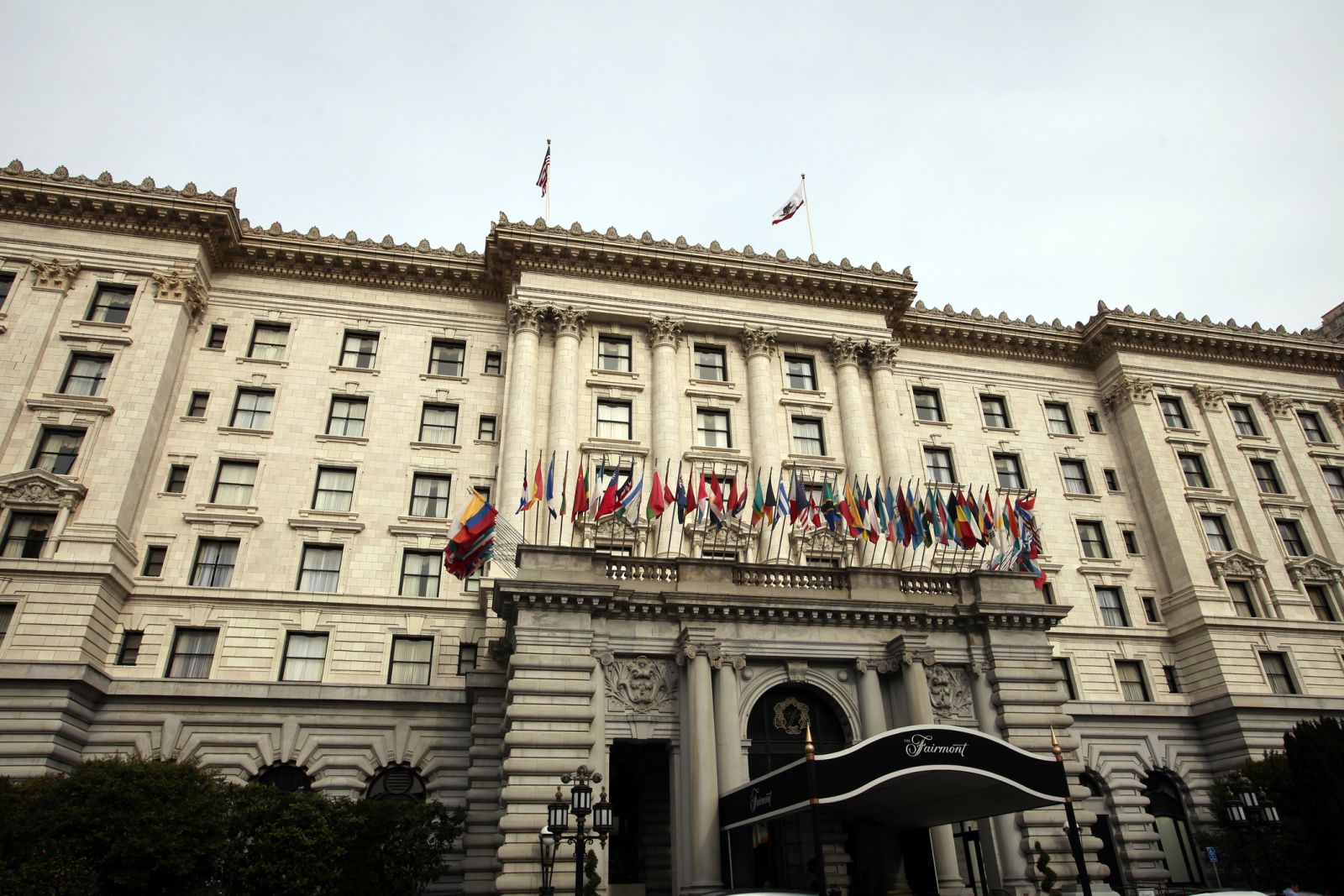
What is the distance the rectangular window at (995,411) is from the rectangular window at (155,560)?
36.2 metres

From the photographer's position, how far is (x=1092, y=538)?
42.9m

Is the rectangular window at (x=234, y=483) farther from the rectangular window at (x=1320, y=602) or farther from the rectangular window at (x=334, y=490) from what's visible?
the rectangular window at (x=1320, y=602)

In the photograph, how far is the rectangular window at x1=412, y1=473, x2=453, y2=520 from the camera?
3641 centimetres

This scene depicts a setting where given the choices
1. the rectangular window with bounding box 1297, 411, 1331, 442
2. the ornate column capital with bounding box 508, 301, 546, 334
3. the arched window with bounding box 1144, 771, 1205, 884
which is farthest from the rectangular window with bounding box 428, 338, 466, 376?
the rectangular window with bounding box 1297, 411, 1331, 442

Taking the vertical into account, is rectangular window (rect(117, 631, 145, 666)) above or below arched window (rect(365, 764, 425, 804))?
above

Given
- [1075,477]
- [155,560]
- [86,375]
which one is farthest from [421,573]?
[1075,477]

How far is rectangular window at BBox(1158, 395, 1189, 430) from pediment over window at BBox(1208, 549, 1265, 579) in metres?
7.09

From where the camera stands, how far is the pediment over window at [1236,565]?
4153cm

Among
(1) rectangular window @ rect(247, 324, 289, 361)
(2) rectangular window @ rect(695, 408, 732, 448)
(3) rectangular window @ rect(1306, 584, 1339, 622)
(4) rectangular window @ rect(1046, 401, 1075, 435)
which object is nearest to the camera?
(1) rectangular window @ rect(247, 324, 289, 361)

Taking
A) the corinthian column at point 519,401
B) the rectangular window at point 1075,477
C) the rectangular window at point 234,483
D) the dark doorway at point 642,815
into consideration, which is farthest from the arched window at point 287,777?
the rectangular window at point 1075,477

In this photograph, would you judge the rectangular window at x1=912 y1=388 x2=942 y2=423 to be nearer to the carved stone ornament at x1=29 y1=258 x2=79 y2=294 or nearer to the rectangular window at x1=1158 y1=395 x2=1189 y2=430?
the rectangular window at x1=1158 y1=395 x2=1189 y2=430

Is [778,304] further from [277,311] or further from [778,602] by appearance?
[277,311]

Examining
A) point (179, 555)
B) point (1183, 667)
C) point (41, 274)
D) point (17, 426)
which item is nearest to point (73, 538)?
point (179, 555)

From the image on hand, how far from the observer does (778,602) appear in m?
28.0
